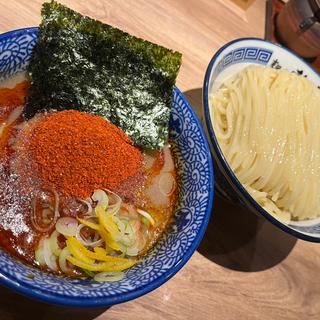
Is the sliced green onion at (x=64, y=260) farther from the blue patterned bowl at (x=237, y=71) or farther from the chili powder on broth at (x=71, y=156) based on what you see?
the blue patterned bowl at (x=237, y=71)

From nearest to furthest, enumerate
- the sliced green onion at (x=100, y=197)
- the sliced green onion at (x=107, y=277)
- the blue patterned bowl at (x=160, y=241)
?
the blue patterned bowl at (x=160, y=241)
the sliced green onion at (x=107, y=277)
the sliced green onion at (x=100, y=197)

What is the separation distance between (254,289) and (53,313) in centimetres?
66

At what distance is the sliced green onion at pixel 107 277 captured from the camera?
1.02 meters

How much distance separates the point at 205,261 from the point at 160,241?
0.84 ft

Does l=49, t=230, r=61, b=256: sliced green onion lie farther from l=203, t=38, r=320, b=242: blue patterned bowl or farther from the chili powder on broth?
l=203, t=38, r=320, b=242: blue patterned bowl

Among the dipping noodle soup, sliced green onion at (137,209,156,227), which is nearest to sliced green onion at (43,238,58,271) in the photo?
the dipping noodle soup

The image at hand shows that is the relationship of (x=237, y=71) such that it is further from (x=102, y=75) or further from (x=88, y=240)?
(x=88, y=240)

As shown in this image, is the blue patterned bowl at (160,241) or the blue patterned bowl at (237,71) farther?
the blue patterned bowl at (237,71)

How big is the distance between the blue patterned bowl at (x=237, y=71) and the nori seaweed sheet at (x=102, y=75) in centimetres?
16

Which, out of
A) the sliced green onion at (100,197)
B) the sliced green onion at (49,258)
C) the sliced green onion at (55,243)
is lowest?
the sliced green onion at (49,258)

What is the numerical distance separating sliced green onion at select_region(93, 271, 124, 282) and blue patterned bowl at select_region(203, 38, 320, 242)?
1.42 ft

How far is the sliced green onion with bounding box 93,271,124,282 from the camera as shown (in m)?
1.02

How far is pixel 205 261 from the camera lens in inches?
53.4

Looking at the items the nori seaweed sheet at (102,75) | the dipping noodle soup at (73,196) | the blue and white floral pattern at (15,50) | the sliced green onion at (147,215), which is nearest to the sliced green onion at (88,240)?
the dipping noodle soup at (73,196)
